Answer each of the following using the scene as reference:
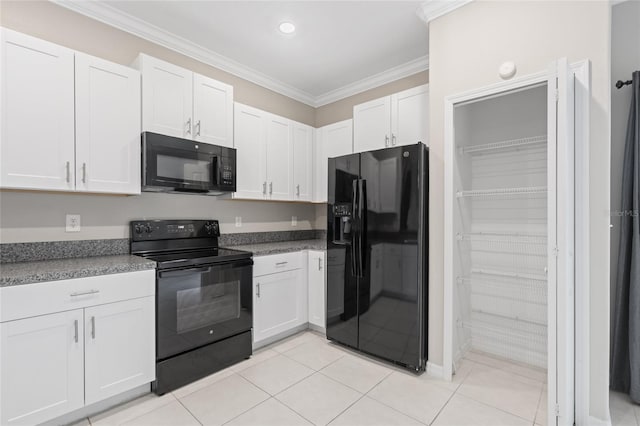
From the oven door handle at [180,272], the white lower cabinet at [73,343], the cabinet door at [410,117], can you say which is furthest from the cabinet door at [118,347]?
the cabinet door at [410,117]

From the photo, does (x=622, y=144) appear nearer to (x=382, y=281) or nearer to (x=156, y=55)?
(x=382, y=281)

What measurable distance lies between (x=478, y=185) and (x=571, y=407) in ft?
5.53

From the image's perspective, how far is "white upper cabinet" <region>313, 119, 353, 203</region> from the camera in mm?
3419

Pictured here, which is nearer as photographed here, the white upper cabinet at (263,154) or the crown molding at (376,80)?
the white upper cabinet at (263,154)

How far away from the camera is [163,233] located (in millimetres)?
2648

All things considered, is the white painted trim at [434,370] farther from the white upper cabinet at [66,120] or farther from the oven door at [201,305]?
the white upper cabinet at [66,120]

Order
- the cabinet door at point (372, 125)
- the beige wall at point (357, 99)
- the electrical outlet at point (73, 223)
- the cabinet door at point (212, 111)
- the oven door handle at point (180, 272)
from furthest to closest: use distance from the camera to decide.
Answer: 1. the beige wall at point (357, 99)
2. the cabinet door at point (372, 125)
3. the cabinet door at point (212, 111)
4. the electrical outlet at point (73, 223)
5. the oven door handle at point (180, 272)

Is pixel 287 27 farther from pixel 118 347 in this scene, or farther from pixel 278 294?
pixel 118 347

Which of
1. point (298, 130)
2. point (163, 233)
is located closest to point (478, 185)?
point (298, 130)

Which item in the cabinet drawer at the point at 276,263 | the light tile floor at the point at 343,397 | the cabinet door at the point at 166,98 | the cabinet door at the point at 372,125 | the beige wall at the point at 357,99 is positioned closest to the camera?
the light tile floor at the point at 343,397

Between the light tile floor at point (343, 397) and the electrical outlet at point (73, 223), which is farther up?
the electrical outlet at point (73, 223)

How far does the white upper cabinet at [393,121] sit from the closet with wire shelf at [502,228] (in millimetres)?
354

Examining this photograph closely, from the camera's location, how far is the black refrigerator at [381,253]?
237 cm

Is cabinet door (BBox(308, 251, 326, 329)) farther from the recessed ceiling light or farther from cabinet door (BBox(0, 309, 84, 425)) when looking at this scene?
the recessed ceiling light
